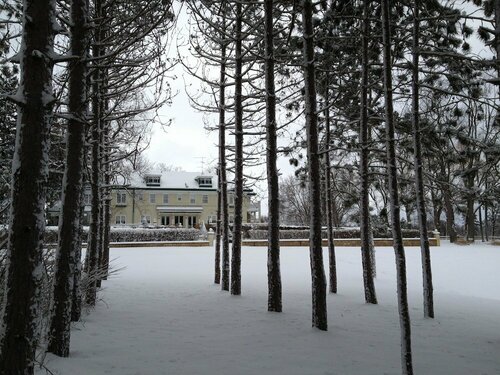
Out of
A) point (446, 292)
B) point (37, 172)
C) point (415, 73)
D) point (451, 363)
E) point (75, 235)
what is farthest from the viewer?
point (446, 292)

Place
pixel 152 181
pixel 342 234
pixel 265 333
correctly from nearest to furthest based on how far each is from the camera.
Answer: pixel 265 333
pixel 342 234
pixel 152 181

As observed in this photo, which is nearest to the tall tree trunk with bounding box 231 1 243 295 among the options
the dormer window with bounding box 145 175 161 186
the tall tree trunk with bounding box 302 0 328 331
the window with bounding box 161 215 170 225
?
the tall tree trunk with bounding box 302 0 328 331

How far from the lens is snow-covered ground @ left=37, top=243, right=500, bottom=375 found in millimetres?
4477

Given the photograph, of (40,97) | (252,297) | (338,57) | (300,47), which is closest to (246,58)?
(300,47)

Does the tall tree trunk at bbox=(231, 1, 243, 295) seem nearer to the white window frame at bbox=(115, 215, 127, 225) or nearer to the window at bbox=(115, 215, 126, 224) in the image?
the white window frame at bbox=(115, 215, 127, 225)

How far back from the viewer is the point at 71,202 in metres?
4.59

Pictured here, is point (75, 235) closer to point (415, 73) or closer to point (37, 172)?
point (37, 172)

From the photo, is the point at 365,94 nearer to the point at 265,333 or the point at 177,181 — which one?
the point at 265,333

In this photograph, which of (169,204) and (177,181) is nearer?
(169,204)

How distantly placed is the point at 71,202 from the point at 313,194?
374cm

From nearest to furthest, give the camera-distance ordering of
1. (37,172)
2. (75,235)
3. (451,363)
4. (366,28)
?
(37,172), (75,235), (451,363), (366,28)

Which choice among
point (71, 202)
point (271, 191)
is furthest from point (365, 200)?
point (71, 202)

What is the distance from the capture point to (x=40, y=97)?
9.53 feet

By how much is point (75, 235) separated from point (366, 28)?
7633mm
